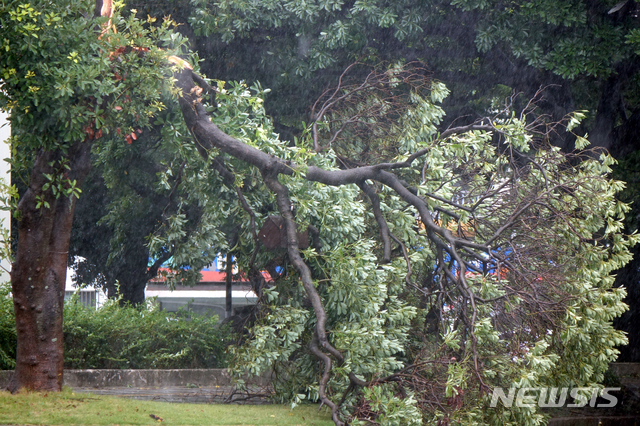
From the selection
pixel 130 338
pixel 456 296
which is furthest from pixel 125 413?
pixel 130 338

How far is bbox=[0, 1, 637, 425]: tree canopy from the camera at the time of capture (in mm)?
6332

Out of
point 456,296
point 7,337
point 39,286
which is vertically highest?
point 39,286

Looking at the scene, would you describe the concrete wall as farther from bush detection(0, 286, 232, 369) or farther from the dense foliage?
the dense foliage

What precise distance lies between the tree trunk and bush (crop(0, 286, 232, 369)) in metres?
2.46

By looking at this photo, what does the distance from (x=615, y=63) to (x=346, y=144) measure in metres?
4.99

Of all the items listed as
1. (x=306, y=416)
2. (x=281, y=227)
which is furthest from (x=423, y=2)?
(x=306, y=416)

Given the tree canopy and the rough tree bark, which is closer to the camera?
the tree canopy

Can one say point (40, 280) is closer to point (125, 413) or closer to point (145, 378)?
point (125, 413)

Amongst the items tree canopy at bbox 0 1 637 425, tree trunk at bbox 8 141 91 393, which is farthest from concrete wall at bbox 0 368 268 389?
tree canopy at bbox 0 1 637 425

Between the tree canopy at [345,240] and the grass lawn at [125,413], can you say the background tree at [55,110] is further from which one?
the grass lawn at [125,413]

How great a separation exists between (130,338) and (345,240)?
221 inches

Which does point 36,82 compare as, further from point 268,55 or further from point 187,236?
point 268,55

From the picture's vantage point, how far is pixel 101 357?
1082 cm

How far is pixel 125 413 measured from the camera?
706 cm
